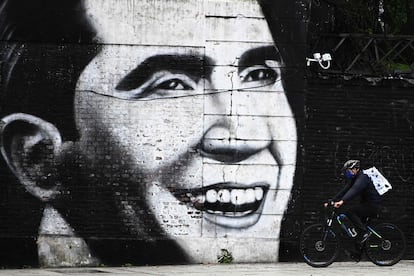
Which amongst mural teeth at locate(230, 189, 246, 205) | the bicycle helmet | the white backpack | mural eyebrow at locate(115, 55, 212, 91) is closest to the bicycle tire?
the white backpack

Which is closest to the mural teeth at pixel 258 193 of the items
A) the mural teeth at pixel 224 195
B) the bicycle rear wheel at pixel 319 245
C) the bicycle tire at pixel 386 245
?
the mural teeth at pixel 224 195

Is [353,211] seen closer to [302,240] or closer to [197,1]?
[302,240]

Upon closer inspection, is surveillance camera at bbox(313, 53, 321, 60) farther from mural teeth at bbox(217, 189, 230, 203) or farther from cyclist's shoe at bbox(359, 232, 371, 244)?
cyclist's shoe at bbox(359, 232, 371, 244)

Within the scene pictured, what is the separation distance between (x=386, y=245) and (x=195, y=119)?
362 cm

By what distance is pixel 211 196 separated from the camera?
13.1 metres

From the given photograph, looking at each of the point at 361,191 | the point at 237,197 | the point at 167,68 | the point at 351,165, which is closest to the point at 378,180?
the point at 361,191

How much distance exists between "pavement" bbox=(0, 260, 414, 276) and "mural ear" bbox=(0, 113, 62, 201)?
1.38 m

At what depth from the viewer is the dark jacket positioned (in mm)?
12531

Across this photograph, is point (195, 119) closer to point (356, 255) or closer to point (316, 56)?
point (316, 56)

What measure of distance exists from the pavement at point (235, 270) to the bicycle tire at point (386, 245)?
142 mm

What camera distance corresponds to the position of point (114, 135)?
42.2ft

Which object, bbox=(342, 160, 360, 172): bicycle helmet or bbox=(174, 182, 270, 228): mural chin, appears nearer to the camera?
bbox=(342, 160, 360, 172): bicycle helmet

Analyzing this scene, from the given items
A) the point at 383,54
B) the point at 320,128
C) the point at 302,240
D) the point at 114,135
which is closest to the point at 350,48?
the point at 383,54

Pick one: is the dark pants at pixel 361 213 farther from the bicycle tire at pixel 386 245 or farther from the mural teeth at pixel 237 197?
the mural teeth at pixel 237 197
